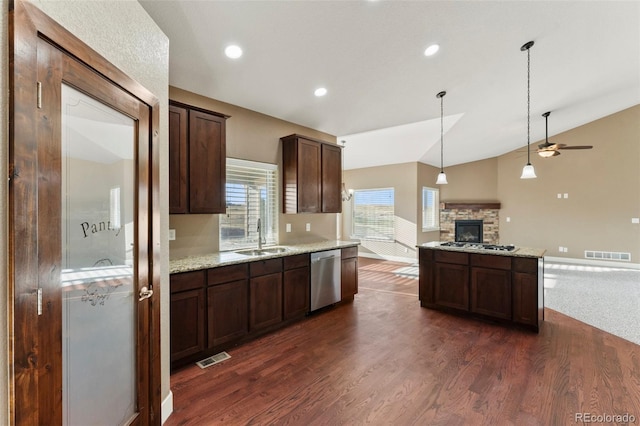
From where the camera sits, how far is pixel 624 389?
2291 mm

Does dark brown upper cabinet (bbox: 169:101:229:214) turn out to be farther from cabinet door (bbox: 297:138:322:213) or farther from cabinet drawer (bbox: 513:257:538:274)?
cabinet drawer (bbox: 513:257:538:274)

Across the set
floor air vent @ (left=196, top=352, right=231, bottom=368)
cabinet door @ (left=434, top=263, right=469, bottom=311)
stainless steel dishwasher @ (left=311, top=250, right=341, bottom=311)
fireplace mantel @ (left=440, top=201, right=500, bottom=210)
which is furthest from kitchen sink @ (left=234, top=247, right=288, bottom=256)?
fireplace mantel @ (left=440, top=201, right=500, bottom=210)

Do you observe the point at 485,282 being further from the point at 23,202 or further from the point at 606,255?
the point at 606,255

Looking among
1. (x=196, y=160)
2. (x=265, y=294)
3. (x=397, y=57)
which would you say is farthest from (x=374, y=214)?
(x=196, y=160)

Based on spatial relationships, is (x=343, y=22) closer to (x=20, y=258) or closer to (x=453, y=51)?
(x=453, y=51)

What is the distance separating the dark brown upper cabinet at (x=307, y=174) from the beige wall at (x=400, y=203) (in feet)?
12.6

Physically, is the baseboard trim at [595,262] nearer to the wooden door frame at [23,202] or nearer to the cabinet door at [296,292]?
the cabinet door at [296,292]

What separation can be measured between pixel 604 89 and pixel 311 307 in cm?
653

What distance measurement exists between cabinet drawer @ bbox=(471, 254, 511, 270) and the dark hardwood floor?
765 mm

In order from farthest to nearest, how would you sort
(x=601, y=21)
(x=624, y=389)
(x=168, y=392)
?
(x=601, y=21) → (x=624, y=389) → (x=168, y=392)

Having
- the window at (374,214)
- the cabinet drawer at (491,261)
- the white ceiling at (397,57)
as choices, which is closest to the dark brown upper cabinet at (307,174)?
the white ceiling at (397,57)

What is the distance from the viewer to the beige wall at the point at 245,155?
3140 mm

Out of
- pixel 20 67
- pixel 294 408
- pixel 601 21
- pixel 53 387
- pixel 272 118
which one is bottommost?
pixel 294 408

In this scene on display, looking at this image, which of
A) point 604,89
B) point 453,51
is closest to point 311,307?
point 453,51
